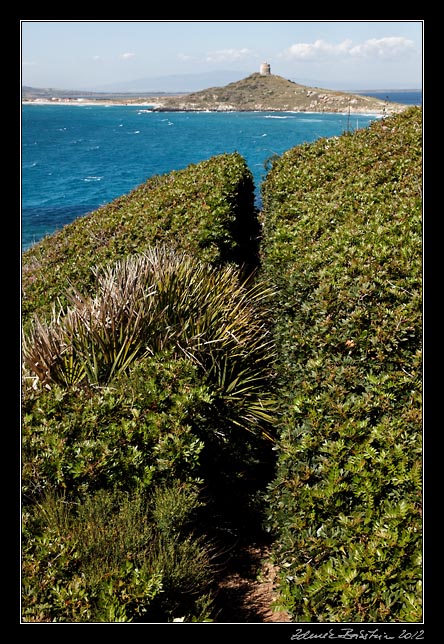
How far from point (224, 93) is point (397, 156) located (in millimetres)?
183008

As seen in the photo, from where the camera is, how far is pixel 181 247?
307 inches

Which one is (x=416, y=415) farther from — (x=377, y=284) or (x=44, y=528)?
(x=44, y=528)

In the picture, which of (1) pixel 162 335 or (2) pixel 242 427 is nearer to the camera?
(2) pixel 242 427

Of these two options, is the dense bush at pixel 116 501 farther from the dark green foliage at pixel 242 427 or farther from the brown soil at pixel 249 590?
the brown soil at pixel 249 590

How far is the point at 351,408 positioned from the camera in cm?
366

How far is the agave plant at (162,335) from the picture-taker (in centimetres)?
514

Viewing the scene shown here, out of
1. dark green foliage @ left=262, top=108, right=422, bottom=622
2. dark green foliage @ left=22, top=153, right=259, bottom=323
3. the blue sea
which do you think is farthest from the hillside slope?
dark green foliage @ left=262, top=108, right=422, bottom=622

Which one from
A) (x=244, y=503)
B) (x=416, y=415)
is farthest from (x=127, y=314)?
(x=416, y=415)

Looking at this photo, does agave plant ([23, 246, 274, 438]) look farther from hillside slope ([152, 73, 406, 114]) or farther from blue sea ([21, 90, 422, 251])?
hillside slope ([152, 73, 406, 114])

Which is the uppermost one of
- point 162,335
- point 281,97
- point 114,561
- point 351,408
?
point 281,97

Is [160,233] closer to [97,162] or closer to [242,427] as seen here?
[242,427]

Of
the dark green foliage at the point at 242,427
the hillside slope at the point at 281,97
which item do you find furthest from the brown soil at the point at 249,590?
the hillside slope at the point at 281,97

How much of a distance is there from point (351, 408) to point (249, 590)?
5.65ft

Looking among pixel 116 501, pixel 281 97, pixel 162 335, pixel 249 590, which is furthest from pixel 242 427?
pixel 281 97
